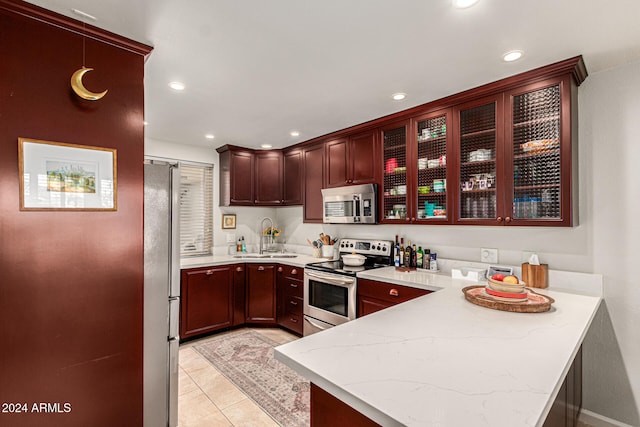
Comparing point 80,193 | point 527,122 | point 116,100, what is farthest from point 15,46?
point 527,122

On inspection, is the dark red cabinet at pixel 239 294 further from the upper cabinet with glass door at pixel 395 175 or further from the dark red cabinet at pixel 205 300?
the upper cabinet with glass door at pixel 395 175

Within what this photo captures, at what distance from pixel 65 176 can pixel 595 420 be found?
3.75 metres

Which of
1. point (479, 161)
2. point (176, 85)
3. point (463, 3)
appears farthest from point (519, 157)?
point (176, 85)

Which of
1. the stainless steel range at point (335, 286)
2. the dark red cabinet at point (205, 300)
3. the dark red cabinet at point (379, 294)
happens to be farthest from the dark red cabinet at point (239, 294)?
the dark red cabinet at point (379, 294)

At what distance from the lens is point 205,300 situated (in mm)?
3693

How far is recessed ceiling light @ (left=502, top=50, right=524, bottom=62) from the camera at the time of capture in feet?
6.31

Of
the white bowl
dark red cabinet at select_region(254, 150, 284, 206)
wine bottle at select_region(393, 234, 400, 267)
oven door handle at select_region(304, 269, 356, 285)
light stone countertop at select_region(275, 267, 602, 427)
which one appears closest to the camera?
light stone countertop at select_region(275, 267, 602, 427)

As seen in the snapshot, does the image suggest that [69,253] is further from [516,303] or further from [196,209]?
[196,209]

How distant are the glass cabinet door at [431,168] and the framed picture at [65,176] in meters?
2.41

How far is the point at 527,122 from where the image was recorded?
2.23 metres

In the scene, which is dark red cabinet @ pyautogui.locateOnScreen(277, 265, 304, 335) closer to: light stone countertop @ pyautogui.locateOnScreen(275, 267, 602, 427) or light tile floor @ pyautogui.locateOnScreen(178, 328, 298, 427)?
light tile floor @ pyautogui.locateOnScreen(178, 328, 298, 427)

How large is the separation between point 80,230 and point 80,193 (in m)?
0.20

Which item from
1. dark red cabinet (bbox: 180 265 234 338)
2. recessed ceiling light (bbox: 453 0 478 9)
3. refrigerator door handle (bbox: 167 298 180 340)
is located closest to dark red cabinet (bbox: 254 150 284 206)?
dark red cabinet (bbox: 180 265 234 338)

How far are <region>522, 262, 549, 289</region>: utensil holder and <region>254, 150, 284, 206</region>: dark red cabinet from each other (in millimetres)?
3193
